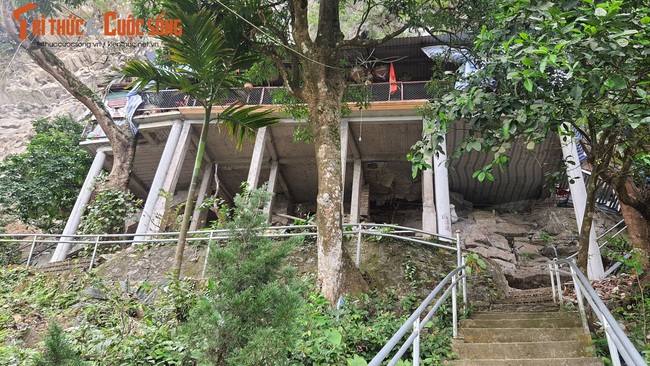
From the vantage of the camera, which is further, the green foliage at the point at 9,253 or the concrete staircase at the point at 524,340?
the green foliage at the point at 9,253

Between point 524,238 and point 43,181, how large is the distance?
14.7m

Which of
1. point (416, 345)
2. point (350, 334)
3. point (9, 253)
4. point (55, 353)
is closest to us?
point (55, 353)

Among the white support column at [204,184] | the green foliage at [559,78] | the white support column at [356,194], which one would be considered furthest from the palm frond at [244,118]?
the white support column at [204,184]

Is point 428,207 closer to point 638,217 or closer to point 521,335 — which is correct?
point 638,217

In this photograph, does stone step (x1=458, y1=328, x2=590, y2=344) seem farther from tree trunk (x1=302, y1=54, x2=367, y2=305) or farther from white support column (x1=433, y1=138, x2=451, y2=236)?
white support column (x1=433, y1=138, x2=451, y2=236)

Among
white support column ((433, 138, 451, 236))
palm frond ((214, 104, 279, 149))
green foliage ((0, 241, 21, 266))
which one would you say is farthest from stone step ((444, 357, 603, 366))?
green foliage ((0, 241, 21, 266))

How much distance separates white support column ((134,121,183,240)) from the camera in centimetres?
910

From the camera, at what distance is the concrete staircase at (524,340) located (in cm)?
342

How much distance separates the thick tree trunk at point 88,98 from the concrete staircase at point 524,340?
30.3 feet

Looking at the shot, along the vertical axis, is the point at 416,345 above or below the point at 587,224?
below

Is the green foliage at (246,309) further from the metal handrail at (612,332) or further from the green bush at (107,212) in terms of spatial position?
the green bush at (107,212)

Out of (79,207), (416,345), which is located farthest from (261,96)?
(416,345)

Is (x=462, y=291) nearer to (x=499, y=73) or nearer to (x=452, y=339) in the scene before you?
(x=452, y=339)

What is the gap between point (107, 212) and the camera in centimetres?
937
